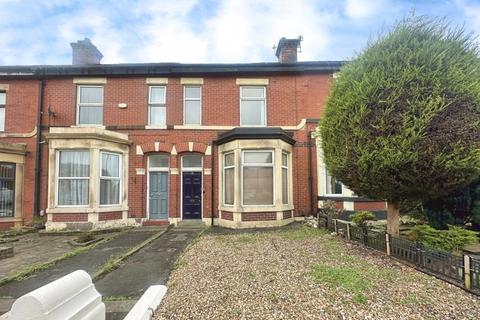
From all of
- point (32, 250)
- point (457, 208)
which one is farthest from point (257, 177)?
point (32, 250)

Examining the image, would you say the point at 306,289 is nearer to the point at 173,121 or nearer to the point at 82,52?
the point at 173,121

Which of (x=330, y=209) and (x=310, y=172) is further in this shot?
(x=310, y=172)

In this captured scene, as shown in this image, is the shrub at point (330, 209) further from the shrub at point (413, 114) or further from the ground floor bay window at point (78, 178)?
the ground floor bay window at point (78, 178)

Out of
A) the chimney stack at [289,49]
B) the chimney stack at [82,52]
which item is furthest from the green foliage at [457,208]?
the chimney stack at [82,52]

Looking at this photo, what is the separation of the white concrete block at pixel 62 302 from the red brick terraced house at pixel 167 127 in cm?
907

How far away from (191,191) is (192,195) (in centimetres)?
18

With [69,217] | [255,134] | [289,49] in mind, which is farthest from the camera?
[289,49]

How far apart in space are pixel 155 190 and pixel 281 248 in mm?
7200

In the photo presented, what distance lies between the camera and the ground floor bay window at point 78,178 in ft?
35.2

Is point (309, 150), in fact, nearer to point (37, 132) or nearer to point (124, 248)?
point (124, 248)

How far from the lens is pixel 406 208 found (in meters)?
7.91

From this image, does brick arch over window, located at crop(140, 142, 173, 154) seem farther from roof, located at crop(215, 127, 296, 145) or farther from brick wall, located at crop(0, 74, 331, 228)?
roof, located at crop(215, 127, 296, 145)

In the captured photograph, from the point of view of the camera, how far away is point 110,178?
38.1ft

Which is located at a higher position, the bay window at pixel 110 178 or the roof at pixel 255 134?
the roof at pixel 255 134
